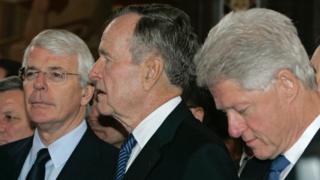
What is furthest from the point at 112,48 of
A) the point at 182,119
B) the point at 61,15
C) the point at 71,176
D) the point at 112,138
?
the point at 61,15

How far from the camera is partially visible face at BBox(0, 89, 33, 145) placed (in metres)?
4.97

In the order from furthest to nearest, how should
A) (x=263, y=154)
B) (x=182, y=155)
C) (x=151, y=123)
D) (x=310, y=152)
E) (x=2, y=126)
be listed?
(x=2, y=126)
(x=151, y=123)
(x=182, y=155)
(x=263, y=154)
(x=310, y=152)

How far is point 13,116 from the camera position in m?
5.00

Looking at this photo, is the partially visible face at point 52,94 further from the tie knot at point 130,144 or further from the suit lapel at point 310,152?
the suit lapel at point 310,152

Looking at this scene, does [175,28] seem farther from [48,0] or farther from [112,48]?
[48,0]

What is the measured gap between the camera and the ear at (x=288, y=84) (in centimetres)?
309

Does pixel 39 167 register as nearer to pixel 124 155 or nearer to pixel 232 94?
pixel 124 155

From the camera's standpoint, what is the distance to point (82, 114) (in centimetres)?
436

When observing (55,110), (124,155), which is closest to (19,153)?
(55,110)

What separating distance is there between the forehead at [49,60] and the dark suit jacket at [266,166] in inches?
45.7

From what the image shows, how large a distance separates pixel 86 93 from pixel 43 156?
16.3 inches

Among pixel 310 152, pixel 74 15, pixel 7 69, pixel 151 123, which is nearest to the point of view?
pixel 310 152

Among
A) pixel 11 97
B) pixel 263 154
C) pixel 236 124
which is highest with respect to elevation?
pixel 236 124

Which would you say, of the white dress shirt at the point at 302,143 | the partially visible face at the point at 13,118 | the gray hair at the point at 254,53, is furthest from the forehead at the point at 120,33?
the partially visible face at the point at 13,118
